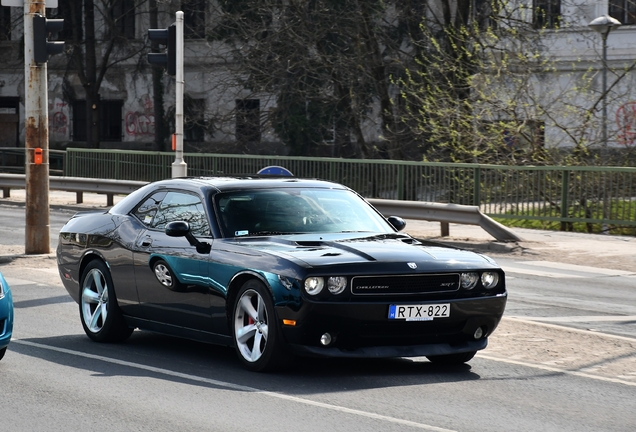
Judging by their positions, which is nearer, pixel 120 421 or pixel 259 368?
pixel 120 421

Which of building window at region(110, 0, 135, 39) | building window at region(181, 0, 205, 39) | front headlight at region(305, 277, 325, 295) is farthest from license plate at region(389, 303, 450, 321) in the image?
building window at region(110, 0, 135, 39)

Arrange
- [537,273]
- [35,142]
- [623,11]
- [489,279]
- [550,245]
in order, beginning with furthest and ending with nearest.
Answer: [623,11]
[550,245]
[35,142]
[537,273]
[489,279]

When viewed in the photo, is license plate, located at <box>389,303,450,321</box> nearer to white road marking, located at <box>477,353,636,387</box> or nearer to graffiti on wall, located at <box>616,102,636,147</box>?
white road marking, located at <box>477,353,636,387</box>

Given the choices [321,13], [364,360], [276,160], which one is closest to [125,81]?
[321,13]

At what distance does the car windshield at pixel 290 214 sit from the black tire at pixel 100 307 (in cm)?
136

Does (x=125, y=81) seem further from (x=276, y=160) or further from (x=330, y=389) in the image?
(x=330, y=389)

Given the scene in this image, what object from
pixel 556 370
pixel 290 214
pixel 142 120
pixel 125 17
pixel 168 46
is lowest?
pixel 556 370

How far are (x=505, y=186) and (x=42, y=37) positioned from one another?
10172mm

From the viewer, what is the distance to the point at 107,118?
163 feet

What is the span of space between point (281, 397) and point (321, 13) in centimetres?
2465

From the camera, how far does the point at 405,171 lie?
24.5 m

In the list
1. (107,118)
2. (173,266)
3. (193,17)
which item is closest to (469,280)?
(173,266)

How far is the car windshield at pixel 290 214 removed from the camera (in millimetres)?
8797

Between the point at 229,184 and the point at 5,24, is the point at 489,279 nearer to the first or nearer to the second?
the point at 229,184
